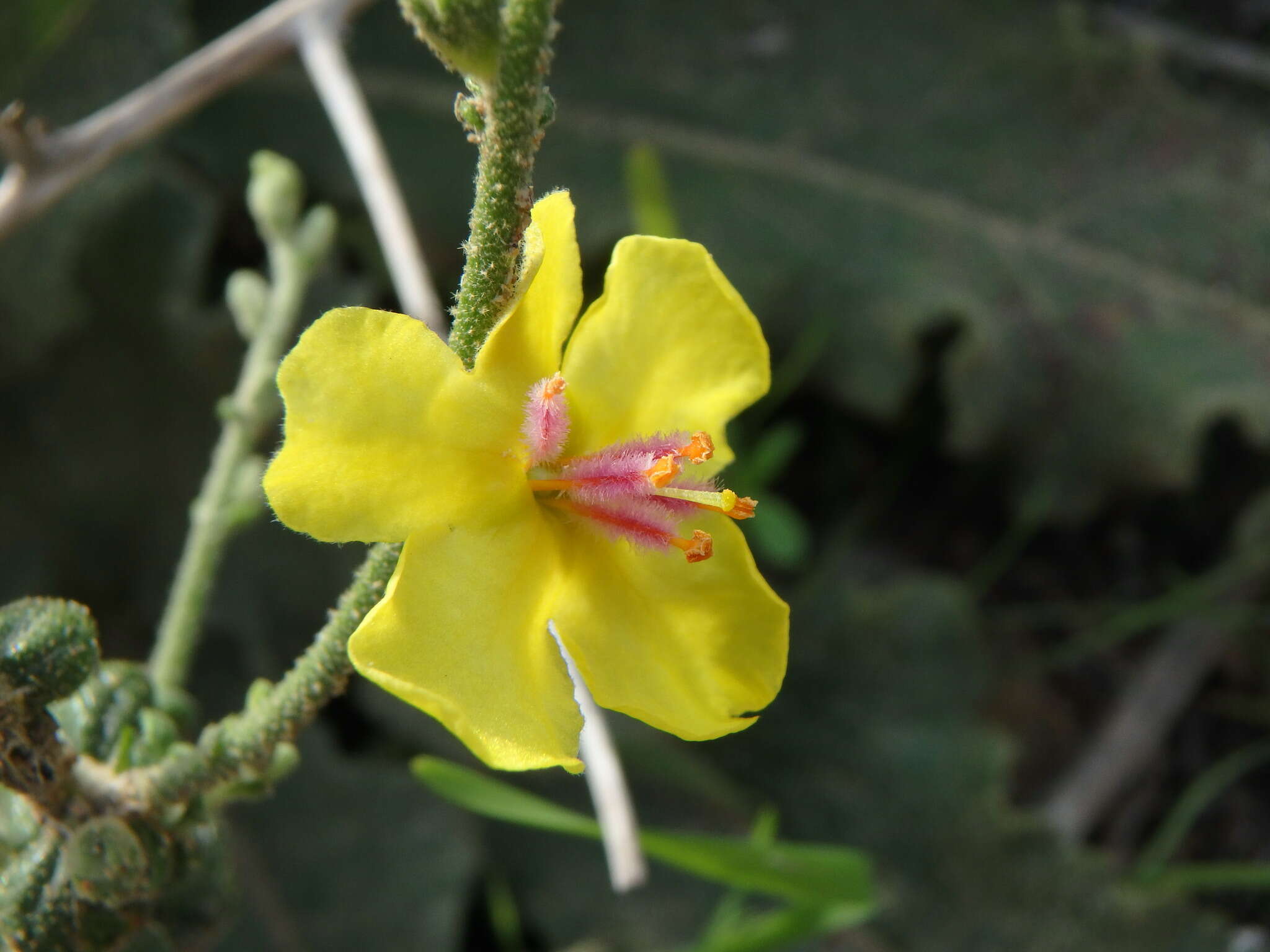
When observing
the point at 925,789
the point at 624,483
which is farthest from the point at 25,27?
the point at 925,789

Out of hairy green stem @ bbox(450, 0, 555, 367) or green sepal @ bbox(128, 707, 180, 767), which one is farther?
green sepal @ bbox(128, 707, 180, 767)

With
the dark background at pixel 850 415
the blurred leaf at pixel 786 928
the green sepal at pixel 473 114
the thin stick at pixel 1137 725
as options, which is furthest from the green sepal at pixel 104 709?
the thin stick at pixel 1137 725

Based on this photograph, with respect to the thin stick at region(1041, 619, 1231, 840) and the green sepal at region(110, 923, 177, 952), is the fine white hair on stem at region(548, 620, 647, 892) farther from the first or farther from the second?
the thin stick at region(1041, 619, 1231, 840)

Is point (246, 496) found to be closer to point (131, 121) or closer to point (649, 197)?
point (131, 121)

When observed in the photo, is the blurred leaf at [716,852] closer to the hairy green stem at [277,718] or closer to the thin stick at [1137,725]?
the hairy green stem at [277,718]

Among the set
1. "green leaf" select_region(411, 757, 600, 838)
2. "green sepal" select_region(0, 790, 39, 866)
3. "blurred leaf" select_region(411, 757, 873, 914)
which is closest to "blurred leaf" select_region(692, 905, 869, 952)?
"blurred leaf" select_region(411, 757, 873, 914)

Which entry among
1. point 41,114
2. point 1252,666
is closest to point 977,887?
point 1252,666
